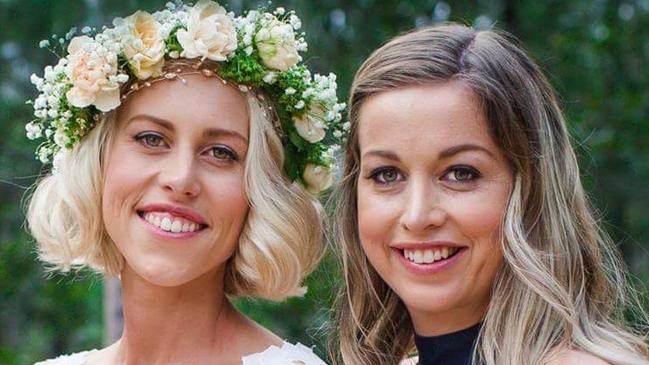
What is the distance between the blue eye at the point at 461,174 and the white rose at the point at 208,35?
0.94 meters

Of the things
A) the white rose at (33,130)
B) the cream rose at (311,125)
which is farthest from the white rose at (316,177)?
the white rose at (33,130)

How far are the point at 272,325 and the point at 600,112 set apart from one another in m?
2.25

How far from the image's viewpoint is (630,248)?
804 centimetres

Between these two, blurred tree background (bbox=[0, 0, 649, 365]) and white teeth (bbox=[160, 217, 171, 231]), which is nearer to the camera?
white teeth (bbox=[160, 217, 171, 231])

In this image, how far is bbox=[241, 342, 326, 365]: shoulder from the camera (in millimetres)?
4051

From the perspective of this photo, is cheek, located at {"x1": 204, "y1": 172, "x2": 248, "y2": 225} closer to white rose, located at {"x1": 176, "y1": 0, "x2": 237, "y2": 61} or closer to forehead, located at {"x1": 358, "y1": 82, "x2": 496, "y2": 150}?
white rose, located at {"x1": 176, "y1": 0, "x2": 237, "y2": 61}

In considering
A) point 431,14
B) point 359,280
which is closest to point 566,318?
point 359,280

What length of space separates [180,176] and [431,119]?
0.85 m

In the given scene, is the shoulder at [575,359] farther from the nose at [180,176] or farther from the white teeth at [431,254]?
the nose at [180,176]

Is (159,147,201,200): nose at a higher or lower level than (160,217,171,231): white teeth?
higher

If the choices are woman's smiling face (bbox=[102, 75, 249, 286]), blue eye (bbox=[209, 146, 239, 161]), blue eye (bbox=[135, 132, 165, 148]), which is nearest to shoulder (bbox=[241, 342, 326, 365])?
woman's smiling face (bbox=[102, 75, 249, 286])

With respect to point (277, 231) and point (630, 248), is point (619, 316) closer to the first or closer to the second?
point (277, 231)

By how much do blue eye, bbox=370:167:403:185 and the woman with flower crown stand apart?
48 cm

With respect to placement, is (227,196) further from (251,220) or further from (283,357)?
(283,357)
